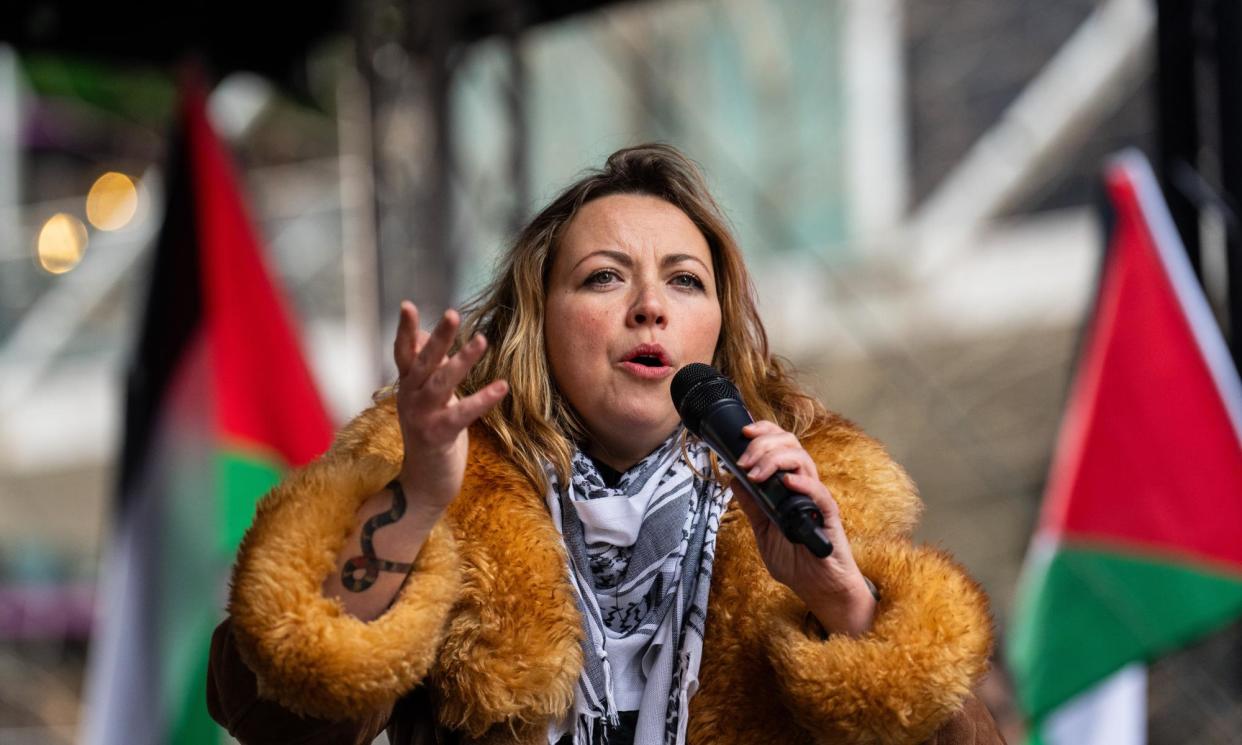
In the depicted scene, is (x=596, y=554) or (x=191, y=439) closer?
(x=596, y=554)

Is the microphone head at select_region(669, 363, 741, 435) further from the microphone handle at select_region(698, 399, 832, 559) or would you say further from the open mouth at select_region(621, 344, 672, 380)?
the open mouth at select_region(621, 344, 672, 380)

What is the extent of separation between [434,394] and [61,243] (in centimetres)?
1313

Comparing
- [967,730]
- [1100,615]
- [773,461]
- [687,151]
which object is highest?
[687,151]

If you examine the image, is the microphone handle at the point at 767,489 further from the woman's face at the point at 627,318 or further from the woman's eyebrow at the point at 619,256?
the woman's eyebrow at the point at 619,256

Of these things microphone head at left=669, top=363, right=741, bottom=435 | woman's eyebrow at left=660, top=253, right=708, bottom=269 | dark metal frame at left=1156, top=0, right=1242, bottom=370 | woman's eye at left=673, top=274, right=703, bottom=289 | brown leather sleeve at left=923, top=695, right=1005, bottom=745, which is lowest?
brown leather sleeve at left=923, top=695, right=1005, bottom=745

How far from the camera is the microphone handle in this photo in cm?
136

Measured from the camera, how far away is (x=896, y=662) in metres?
1.52

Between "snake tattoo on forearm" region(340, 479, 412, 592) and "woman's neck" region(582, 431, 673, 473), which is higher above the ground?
"woman's neck" region(582, 431, 673, 473)

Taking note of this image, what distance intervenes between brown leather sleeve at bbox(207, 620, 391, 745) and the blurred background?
278cm

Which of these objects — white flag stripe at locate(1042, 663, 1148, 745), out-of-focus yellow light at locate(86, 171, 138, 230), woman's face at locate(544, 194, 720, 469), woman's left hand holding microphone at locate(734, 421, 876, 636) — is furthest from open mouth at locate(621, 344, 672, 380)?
out-of-focus yellow light at locate(86, 171, 138, 230)

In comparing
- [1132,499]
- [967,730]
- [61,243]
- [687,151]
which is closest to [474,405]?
[967,730]

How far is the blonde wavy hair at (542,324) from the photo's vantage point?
5.89 ft

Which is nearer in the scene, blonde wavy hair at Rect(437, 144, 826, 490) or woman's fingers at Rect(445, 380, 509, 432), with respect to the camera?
woman's fingers at Rect(445, 380, 509, 432)

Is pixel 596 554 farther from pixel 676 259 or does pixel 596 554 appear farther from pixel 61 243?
pixel 61 243
